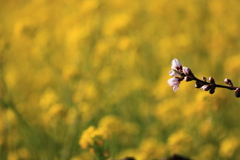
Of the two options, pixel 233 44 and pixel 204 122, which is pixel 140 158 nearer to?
pixel 204 122

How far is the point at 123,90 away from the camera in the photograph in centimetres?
362

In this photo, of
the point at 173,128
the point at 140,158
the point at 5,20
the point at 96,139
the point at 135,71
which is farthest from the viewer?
the point at 5,20

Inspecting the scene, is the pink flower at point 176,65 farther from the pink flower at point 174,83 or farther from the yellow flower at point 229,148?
the yellow flower at point 229,148

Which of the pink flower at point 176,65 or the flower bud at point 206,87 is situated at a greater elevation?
the pink flower at point 176,65

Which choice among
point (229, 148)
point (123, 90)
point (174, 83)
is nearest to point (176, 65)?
point (174, 83)

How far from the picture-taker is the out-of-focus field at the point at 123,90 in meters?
2.56

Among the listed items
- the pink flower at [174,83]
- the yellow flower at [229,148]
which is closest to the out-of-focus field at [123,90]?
the yellow flower at [229,148]

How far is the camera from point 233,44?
414 centimetres

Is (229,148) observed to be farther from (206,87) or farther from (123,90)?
(206,87)

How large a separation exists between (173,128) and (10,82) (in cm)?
175

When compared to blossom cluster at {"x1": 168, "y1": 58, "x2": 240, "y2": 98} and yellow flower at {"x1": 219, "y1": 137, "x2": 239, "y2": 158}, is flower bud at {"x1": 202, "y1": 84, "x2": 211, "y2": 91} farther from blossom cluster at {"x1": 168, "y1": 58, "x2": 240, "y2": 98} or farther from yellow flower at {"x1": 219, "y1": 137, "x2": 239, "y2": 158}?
yellow flower at {"x1": 219, "y1": 137, "x2": 239, "y2": 158}

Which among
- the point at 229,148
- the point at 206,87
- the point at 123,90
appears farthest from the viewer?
the point at 123,90

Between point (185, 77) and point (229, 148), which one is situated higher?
point (229, 148)

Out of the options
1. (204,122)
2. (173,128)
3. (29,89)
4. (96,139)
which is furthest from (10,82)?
(96,139)
